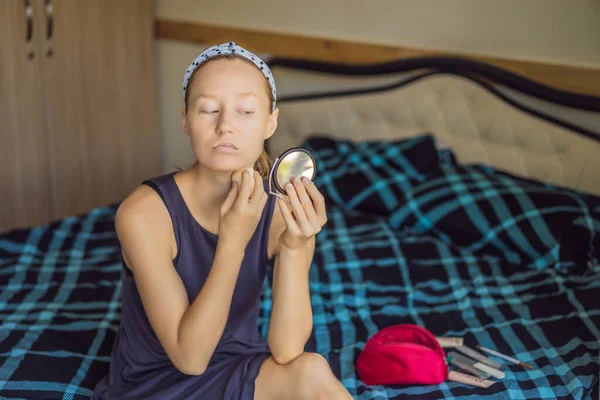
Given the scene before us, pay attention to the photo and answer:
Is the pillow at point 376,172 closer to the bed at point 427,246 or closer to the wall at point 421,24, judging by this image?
the bed at point 427,246

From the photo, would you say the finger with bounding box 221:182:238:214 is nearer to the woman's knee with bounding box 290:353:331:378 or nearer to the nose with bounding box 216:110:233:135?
the nose with bounding box 216:110:233:135

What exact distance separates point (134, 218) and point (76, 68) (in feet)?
6.93

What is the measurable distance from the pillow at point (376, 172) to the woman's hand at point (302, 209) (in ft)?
4.12

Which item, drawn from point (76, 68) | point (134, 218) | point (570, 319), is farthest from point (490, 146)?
point (76, 68)

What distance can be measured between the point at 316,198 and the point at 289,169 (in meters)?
0.07

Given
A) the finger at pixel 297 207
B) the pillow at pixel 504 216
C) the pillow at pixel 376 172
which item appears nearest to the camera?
the finger at pixel 297 207

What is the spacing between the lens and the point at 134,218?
4.05ft

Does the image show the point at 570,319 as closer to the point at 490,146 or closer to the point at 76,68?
the point at 490,146

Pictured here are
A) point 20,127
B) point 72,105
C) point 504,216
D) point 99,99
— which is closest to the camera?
point 504,216

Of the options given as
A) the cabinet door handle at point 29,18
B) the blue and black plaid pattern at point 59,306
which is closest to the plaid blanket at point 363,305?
the blue and black plaid pattern at point 59,306

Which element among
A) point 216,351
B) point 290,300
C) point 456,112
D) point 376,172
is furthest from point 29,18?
point 290,300

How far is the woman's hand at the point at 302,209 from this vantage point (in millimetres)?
1163

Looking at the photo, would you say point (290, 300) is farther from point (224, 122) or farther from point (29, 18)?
point (29, 18)

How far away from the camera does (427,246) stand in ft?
7.25
